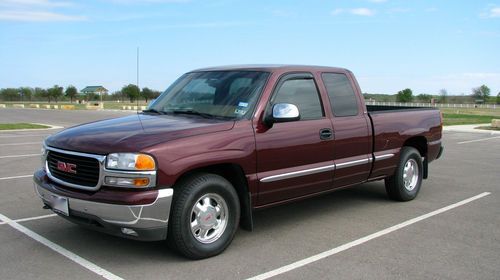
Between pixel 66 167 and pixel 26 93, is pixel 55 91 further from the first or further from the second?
pixel 66 167

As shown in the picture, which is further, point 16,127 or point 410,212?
point 16,127

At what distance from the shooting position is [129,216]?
3.99 metres

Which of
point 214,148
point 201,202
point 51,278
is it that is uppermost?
point 214,148

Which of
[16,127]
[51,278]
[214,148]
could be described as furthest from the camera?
[16,127]

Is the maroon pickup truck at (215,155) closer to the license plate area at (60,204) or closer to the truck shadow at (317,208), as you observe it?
the license plate area at (60,204)

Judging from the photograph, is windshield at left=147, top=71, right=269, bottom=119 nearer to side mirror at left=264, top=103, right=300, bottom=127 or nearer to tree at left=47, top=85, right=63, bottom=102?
side mirror at left=264, top=103, right=300, bottom=127

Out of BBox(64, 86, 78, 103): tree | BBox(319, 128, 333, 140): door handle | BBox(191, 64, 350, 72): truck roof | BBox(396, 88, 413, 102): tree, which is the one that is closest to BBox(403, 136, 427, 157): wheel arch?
BBox(191, 64, 350, 72): truck roof

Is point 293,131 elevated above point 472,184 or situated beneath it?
elevated above

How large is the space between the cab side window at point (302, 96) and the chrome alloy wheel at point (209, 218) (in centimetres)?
130

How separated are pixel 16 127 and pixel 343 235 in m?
19.6

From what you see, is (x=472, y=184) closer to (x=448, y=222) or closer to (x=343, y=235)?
(x=448, y=222)

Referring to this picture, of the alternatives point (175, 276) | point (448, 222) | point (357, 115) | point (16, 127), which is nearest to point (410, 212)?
point (448, 222)

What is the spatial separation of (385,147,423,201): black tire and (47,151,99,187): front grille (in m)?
4.26

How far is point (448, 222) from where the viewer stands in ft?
19.3
